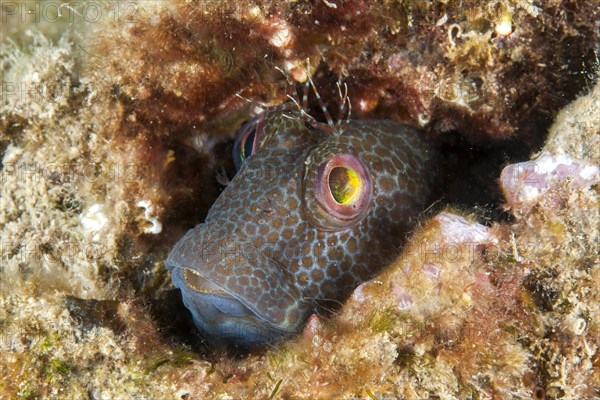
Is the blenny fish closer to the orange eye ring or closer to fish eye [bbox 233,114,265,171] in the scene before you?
the orange eye ring

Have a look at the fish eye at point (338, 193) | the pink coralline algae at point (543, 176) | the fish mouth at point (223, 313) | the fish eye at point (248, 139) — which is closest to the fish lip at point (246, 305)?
the fish mouth at point (223, 313)

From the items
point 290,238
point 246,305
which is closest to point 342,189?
point 290,238

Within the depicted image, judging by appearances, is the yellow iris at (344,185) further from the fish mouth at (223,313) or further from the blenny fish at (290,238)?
the fish mouth at (223,313)

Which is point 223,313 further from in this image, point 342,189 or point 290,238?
point 342,189

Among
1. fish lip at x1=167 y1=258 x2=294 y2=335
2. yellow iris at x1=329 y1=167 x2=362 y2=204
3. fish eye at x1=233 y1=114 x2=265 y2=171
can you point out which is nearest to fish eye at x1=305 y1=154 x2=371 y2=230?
yellow iris at x1=329 y1=167 x2=362 y2=204

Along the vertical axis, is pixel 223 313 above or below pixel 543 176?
below

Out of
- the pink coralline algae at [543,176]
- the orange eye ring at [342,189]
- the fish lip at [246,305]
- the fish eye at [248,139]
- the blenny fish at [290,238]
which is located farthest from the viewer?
the fish eye at [248,139]
